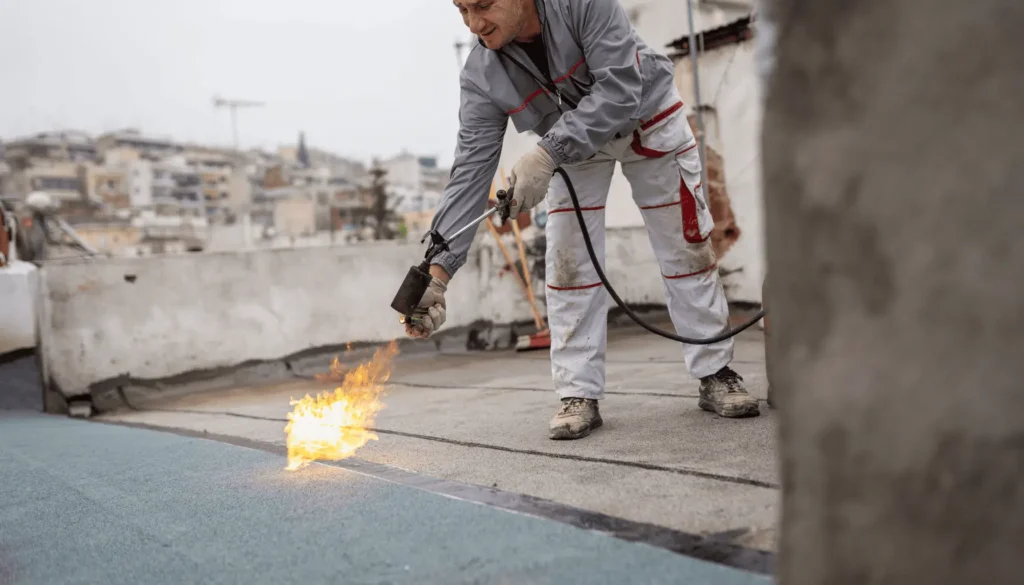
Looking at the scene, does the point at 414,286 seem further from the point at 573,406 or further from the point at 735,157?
the point at 735,157

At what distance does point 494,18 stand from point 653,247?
2.87ft

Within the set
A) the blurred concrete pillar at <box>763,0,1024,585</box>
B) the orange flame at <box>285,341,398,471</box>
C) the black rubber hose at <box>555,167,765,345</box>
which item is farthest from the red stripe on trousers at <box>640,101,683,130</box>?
the blurred concrete pillar at <box>763,0,1024,585</box>

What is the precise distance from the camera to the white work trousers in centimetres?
276

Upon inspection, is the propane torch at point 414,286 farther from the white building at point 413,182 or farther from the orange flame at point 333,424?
the white building at point 413,182

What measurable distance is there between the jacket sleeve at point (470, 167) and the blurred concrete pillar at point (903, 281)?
190 cm

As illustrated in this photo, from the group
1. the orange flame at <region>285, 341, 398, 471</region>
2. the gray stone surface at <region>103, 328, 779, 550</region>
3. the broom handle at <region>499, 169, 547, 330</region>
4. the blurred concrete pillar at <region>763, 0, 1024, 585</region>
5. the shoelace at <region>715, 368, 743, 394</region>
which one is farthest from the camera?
the broom handle at <region>499, 169, 547, 330</region>

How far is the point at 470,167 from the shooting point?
2.78 metres

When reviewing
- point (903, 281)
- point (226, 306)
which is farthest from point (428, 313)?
point (226, 306)

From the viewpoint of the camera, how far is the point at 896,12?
78cm

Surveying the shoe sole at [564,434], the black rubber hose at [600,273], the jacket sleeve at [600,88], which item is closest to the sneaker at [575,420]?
the shoe sole at [564,434]

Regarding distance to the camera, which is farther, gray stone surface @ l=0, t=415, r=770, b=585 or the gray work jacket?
the gray work jacket

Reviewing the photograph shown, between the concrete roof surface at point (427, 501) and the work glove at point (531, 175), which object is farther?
the work glove at point (531, 175)

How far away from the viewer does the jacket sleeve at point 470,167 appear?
2.74m

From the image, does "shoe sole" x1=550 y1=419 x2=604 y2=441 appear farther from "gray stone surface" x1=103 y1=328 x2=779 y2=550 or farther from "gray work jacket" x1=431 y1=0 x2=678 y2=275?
"gray work jacket" x1=431 y1=0 x2=678 y2=275
